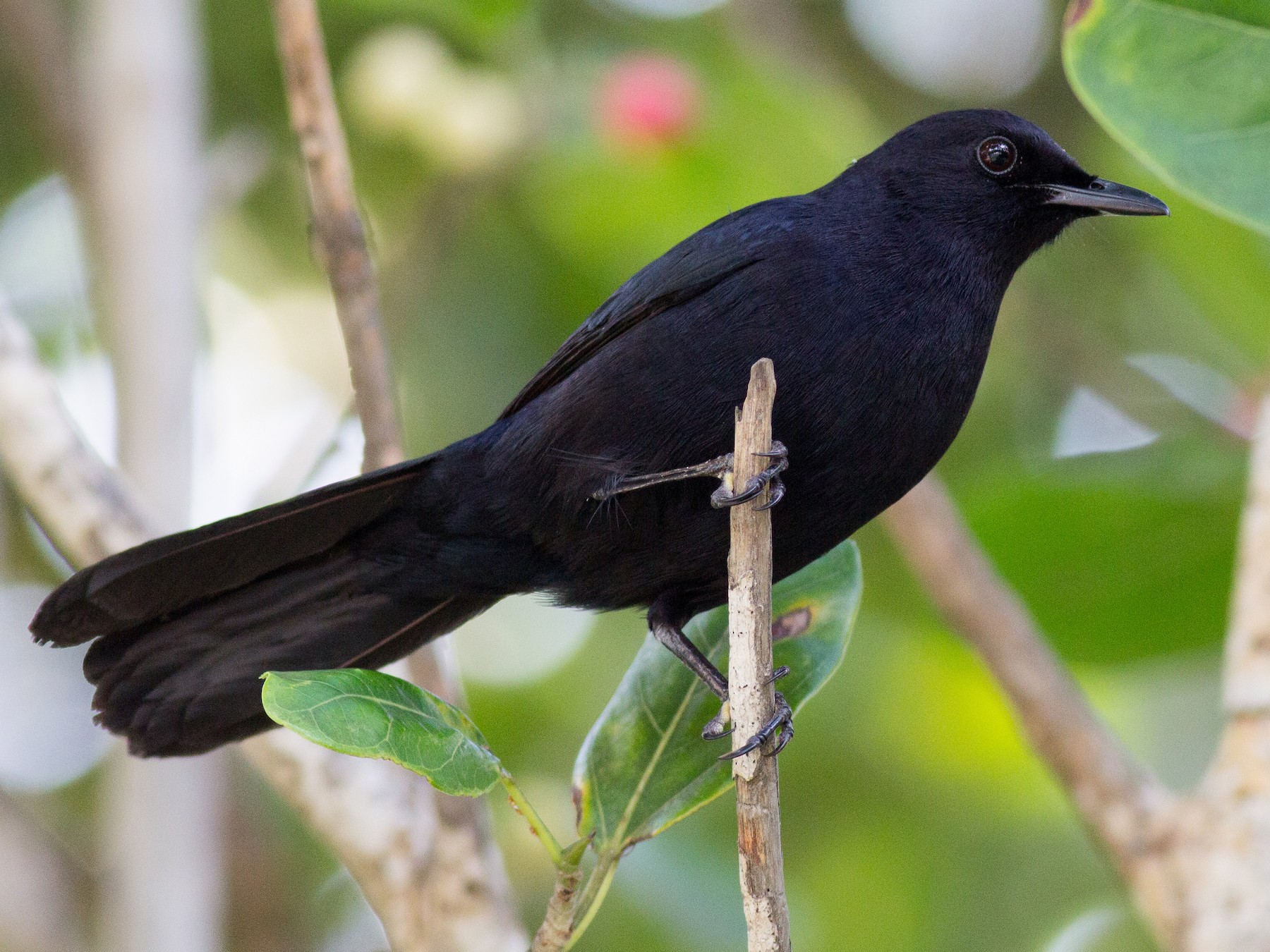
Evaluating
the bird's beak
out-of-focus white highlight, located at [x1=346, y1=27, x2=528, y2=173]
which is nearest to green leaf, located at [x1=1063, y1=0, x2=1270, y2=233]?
the bird's beak

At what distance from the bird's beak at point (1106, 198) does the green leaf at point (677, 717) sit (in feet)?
3.39

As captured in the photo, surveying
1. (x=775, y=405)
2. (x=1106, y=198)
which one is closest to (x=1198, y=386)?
(x=1106, y=198)

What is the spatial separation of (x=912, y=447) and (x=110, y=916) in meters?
1.98

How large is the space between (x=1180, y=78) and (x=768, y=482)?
44.5 inches

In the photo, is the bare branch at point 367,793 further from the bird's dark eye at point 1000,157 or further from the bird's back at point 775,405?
the bird's dark eye at point 1000,157

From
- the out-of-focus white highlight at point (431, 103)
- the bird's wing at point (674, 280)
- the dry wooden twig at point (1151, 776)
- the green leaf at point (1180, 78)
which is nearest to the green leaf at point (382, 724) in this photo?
the bird's wing at point (674, 280)

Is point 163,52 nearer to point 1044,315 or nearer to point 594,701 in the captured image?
point 594,701

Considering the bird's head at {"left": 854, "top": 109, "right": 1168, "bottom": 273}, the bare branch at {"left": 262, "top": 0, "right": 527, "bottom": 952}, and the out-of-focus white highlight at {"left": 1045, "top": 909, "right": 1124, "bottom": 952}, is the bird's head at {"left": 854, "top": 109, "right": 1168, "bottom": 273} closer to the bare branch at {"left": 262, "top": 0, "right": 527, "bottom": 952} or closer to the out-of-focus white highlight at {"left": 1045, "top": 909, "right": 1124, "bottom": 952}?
the bare branch at {"left": 262, "top": 0, "right": 527, "bottom": 952}

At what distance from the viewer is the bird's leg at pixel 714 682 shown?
7.65 feet

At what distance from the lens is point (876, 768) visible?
17.8 feet

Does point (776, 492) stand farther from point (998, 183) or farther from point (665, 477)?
point (998, 183)

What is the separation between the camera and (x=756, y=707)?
2.21 m

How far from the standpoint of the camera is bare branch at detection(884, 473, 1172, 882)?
3197 mm

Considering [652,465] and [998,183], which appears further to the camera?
[998,183]
